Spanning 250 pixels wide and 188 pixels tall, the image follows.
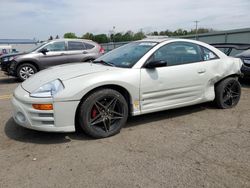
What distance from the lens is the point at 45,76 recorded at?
398 cm

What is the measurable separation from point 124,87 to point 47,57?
6920mm

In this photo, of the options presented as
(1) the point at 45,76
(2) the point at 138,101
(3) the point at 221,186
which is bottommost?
(3) the point at 221,186

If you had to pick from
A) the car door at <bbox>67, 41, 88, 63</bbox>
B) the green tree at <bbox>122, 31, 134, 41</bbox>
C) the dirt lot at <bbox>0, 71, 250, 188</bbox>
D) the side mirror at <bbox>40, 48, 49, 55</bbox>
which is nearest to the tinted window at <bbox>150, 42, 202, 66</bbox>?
the dirt lot at <bbox>0, 71, 250, 188</bbox>

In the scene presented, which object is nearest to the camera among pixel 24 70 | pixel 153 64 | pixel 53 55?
pixel 153 64

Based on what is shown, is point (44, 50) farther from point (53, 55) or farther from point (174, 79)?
point (174, 79)

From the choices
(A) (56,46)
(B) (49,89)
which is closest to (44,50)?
(A) (56,46)

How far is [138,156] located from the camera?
3180 mm

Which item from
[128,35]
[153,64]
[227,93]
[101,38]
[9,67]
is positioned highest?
[128,35]

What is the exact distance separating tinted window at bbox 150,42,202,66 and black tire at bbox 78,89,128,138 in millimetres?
965

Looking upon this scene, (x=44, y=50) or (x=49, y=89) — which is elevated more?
(x=44, y=50)

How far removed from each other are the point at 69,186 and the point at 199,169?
140 centimetres

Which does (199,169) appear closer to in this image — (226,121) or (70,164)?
(70,164)

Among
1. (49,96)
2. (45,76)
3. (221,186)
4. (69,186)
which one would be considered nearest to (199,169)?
(221,186)

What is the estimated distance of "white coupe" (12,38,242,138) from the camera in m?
3.47
